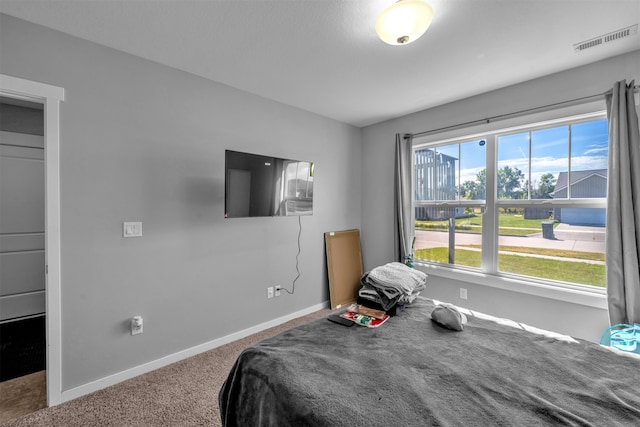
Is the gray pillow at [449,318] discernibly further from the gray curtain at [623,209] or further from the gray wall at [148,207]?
the gray wall at [148,207]

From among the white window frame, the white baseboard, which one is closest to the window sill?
the white window frame

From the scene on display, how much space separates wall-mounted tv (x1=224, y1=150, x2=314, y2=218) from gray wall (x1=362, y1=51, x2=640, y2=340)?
4.16ft

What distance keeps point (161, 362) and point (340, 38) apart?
A: 116 inches

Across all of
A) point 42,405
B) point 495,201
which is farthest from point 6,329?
point 495,201

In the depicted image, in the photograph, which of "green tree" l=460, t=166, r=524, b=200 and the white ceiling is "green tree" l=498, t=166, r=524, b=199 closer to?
"green tree" l=460, t=166, r=524, b=200

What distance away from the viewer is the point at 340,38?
6.21 ft

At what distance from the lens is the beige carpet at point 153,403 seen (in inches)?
67.6

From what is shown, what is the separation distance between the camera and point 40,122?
10.7 feet

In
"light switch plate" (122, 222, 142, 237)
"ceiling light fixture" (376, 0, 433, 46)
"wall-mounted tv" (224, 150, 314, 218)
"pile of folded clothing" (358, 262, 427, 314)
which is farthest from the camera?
"wall-mounted tv" (224, 150, 314, 218)

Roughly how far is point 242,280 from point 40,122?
3191 mm

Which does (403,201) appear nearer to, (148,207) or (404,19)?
(404,19)

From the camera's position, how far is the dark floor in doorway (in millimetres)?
2203

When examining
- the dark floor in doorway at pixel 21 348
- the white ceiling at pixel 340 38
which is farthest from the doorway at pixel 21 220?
the white ceiling at pixel 340 38

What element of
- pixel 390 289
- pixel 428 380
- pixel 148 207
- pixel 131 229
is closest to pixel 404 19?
pixel 390 289
